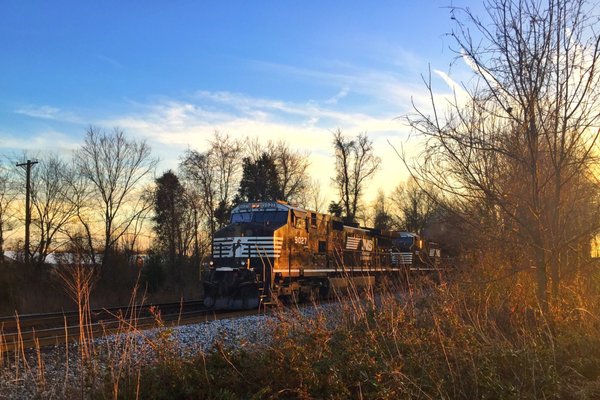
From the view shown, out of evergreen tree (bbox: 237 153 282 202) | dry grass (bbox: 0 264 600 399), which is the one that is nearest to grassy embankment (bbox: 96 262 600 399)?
dry grass (bbox: 0 264 600 399)

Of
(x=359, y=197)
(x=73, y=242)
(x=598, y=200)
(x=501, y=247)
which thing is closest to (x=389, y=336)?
(x=598, y=200)

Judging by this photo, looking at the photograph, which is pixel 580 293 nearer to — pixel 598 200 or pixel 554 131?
pixel 598 200

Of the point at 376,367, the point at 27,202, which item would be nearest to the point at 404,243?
the point at 27,202

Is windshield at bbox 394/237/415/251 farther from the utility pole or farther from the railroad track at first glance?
the utility pole

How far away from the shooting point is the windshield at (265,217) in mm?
17891

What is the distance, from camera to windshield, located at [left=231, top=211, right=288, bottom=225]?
17.9 m

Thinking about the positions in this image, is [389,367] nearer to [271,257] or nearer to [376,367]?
[376,367]

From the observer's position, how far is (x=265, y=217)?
18.1 metres

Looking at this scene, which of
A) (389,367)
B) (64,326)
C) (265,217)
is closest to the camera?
(389,367)

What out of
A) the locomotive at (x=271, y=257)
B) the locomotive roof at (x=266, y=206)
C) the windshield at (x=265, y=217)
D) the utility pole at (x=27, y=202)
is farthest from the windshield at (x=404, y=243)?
the utility pole at (x=27, y=202)

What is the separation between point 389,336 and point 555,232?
277 cm

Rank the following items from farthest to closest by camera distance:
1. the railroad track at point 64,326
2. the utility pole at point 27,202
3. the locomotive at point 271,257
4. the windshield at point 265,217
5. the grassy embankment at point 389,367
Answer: the utility pole at point 27,202, the windshield at point 265,217, the locomotive at point 271,257, the railroad track at point 64,326, the grassy embankment at point 389,367

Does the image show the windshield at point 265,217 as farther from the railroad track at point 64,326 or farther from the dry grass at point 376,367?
the dry grass at point 376,367

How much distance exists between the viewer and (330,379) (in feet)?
14.7
